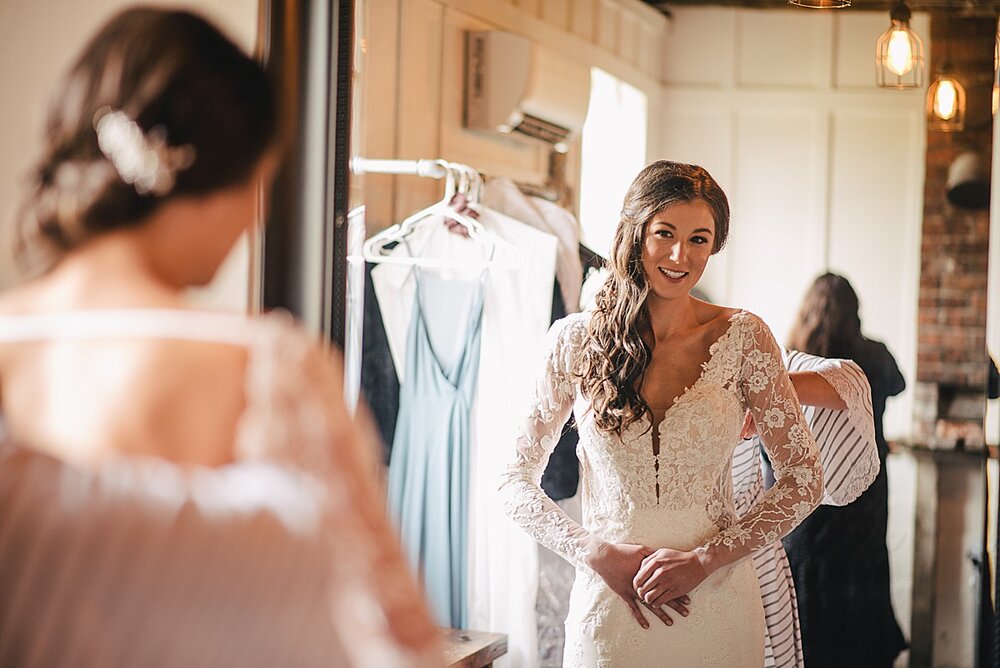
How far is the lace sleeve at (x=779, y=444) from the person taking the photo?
6.13 ft

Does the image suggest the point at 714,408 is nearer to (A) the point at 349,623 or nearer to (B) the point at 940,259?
(B) the point at 940,259

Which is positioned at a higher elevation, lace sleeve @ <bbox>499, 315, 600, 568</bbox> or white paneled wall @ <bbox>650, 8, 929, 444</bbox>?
white paneled wall @ <bbox>650, 8, 929, 444</bbox>

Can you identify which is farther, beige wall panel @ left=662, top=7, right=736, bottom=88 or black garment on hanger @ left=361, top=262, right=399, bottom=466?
black garment on hanger @ left=361, top=262, right=399, bottom=466

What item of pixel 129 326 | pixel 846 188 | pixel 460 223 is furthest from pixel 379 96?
pixel 129 326

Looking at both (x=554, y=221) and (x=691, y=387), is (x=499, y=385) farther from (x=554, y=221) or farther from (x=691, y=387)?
(x=691, y=387)

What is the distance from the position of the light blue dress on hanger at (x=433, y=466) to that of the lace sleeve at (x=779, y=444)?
2.03 feet

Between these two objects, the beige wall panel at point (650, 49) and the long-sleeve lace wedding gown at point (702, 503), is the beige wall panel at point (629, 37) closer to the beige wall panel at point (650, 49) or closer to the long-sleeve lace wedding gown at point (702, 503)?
the beige wall panel at point (650, 49)

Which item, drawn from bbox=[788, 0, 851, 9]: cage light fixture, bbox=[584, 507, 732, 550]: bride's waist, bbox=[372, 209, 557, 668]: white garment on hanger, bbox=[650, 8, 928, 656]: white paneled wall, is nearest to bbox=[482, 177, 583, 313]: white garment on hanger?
bbox=[372, 209, 557, 668]: white garment on hanger

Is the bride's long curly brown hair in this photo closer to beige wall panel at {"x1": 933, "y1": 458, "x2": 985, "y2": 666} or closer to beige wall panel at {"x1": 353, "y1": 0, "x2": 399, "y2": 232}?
beige wall panel at {"x1": 353, "y1": 0, "x2": 399, "y2": 232}

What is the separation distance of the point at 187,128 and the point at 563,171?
4.60 ft

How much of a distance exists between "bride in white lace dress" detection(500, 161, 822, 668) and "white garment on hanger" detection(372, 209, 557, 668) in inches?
10.2

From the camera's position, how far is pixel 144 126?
0.79 meters

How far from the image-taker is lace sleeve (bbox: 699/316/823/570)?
187 centimetres

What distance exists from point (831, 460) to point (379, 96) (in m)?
1.09
